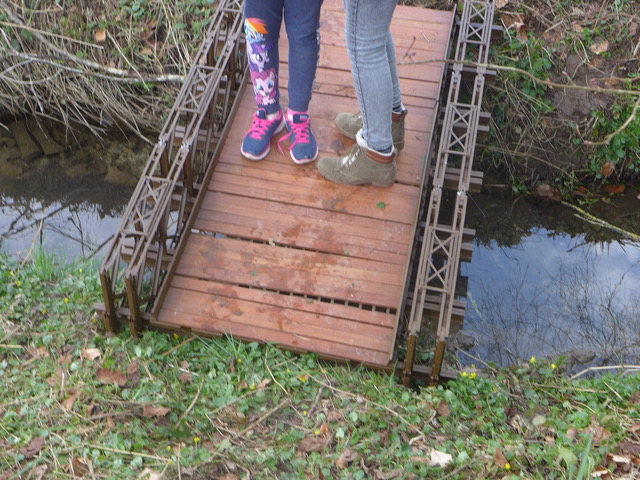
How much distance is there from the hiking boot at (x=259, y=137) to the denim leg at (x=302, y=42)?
37 cm

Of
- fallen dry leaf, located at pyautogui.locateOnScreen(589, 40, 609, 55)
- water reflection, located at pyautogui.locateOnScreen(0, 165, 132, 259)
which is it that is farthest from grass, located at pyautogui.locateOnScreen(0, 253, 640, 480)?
fallen dry leaf, located at pyautogui.locateOnScreen(589, 40, 609, 55)

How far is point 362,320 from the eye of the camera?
355 cm

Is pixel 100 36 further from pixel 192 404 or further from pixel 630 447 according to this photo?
pixel 630 447

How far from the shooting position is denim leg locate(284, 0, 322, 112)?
10.7 ft

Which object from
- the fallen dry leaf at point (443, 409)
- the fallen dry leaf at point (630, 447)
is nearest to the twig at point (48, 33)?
the fallen dry leaf at point (443, 409)

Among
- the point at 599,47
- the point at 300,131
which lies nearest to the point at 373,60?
the point at 300,131

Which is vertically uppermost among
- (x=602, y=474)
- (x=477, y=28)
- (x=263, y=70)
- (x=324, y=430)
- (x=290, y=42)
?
(x=290, y=42)

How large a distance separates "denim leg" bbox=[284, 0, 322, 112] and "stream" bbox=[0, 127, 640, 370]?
2.00 meters

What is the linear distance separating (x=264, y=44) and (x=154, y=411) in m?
1.99

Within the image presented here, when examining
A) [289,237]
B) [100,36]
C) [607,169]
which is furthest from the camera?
[100,36]

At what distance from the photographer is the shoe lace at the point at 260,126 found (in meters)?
4.06

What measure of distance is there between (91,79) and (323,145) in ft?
8.58

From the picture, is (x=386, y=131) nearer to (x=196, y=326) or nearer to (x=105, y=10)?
(x=196, y=326)

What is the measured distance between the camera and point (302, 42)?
11.1 feet
